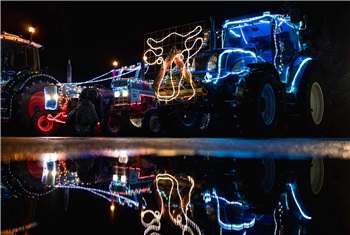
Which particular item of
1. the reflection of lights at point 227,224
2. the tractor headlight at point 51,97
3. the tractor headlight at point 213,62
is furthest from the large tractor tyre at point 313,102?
the tractor headlight at point 51,97

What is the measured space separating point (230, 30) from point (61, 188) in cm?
724

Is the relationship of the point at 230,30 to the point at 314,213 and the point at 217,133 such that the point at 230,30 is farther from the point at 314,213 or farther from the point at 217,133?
the point at 314,213

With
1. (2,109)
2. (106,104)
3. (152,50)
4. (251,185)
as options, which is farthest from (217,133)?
(251,185)

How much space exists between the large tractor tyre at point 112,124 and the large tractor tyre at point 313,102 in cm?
527

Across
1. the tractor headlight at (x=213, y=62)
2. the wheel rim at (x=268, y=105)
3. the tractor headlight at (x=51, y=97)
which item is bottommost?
the wheel rim at (x=268, y=105)

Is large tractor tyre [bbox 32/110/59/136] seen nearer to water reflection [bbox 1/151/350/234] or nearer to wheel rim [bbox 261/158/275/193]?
water reflection [bbox 1/151/350/234]

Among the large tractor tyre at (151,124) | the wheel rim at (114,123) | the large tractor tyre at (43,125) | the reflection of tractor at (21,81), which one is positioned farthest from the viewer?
the wheel rim at (114,123)

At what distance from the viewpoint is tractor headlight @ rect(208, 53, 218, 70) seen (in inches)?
282

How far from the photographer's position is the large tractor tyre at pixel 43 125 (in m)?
9.67

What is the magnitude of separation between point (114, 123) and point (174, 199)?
368 inches

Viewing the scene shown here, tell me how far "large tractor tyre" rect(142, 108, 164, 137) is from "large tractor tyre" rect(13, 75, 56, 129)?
309cm

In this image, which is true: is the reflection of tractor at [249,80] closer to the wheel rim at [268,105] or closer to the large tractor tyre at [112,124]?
the wheel rim at [268,105]

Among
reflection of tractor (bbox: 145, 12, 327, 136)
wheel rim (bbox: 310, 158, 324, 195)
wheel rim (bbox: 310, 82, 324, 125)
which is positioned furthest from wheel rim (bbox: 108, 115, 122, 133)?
wheel rim (bbox: 310, 158, 324, 195)

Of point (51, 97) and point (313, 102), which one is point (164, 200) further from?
point (51, 97)
